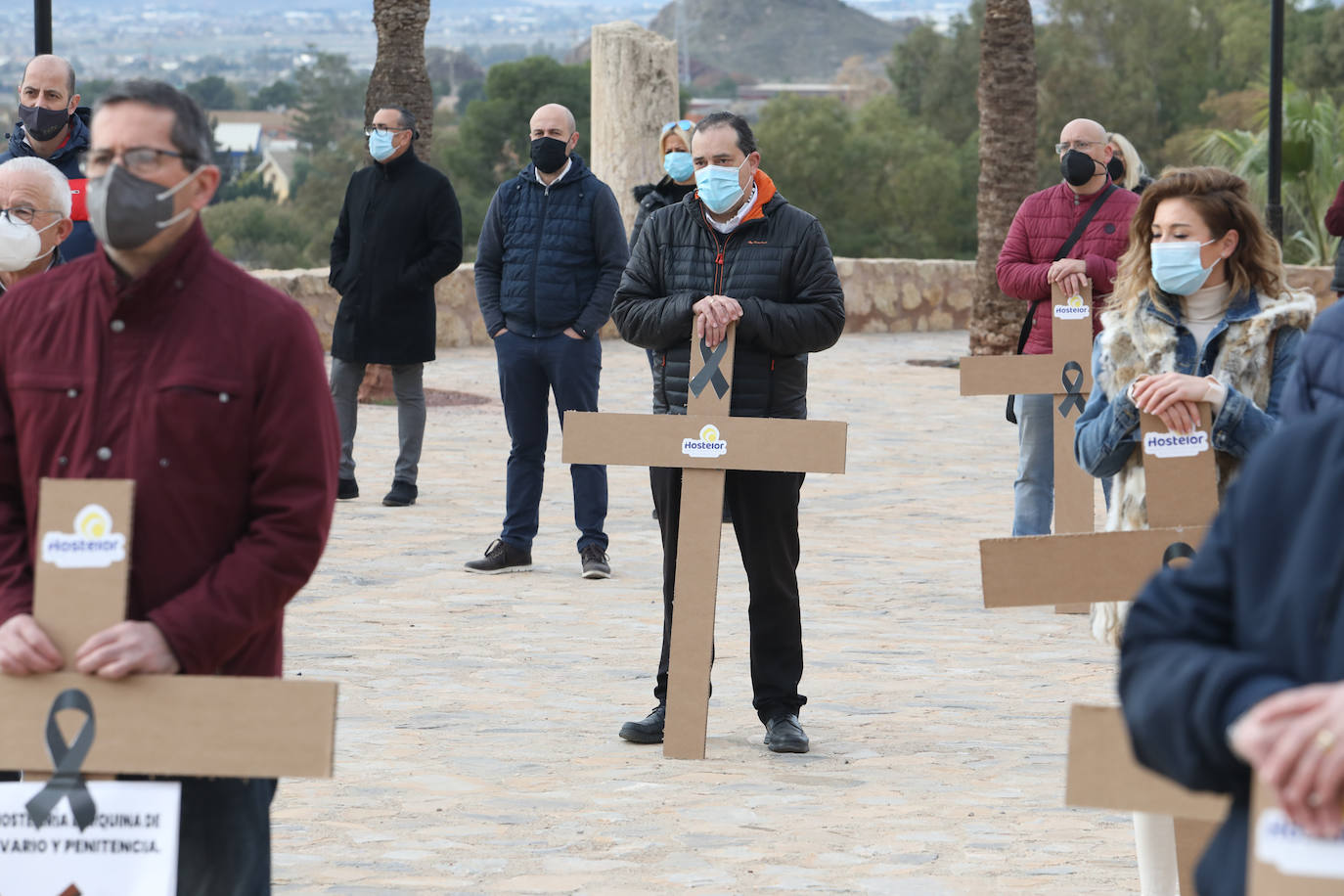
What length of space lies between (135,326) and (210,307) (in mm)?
122

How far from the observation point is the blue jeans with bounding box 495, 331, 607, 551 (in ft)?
29.7

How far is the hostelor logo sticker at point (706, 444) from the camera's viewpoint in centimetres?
584

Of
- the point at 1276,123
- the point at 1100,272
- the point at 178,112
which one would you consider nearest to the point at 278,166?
the point at 1276,123

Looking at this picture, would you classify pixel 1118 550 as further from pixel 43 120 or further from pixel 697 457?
pixel 43 120

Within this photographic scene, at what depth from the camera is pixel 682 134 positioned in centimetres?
1142

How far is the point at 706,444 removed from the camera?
5.85 m

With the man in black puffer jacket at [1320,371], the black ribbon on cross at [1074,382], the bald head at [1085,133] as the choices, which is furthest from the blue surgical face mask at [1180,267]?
the bald head at [1085,133]

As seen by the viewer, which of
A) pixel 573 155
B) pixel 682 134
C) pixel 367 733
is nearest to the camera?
pixel 367 733

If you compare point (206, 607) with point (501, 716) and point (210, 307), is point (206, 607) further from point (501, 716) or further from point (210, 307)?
point (501, 716)

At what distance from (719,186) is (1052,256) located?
9.05 ft

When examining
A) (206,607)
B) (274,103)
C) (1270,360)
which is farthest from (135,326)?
(274,103)

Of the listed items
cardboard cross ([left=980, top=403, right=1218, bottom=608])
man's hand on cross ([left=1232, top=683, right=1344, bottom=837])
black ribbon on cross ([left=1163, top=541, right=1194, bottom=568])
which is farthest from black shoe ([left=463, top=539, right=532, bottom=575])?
man's hand on cross ([left=1232, top=683, right=1344, bottom=837])

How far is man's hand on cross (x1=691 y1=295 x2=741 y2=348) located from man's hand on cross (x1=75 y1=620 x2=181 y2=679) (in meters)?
3.07

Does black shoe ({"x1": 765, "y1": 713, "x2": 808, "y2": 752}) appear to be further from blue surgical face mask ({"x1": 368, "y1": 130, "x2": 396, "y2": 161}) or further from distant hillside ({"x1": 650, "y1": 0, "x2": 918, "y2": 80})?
distant hillside ({"x1": 650, "y1": 0, "x2": 918, "y2": 80})
